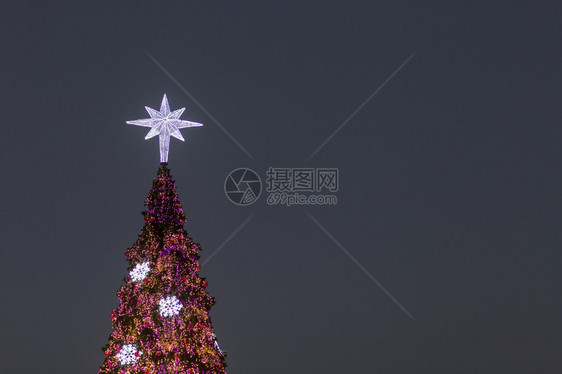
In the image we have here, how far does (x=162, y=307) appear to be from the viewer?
13242mm

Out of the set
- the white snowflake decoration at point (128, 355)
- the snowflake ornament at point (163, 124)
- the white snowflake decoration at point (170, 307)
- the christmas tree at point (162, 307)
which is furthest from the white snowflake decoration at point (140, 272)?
the snowflake ornament at point (163, 124)

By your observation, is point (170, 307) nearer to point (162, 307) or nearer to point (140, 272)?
point (162, 307)

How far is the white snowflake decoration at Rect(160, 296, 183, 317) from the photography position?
13242 mm

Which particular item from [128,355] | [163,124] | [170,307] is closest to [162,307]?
[170,307]

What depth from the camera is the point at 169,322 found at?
1325 cm

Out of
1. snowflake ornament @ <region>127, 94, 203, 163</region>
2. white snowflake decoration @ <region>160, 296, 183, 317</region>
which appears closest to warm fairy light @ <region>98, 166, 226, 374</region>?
white snowflake decoration @ <region>160, 296, 183, 317</region>

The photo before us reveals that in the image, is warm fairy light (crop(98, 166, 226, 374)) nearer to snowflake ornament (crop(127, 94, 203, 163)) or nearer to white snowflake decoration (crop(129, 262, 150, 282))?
white snowflake decoration (crop(129, 262, 150, 282))

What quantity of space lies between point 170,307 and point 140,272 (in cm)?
91

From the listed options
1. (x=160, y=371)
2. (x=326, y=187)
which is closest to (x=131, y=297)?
(x=160, y=371)

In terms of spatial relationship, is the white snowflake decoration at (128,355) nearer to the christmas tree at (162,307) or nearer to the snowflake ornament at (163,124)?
the christmas tree at (162,307)

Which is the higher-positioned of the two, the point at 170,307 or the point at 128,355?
the point at 170,307

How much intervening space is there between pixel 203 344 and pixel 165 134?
450 cm

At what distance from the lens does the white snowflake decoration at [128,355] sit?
13.1 m

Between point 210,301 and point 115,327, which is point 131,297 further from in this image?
point 210,301
